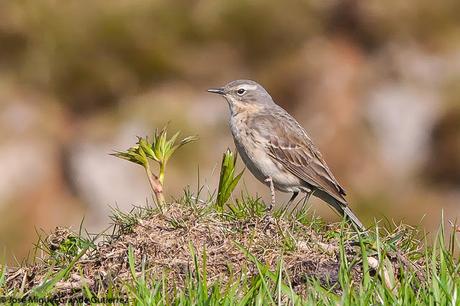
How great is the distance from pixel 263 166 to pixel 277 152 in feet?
0.76

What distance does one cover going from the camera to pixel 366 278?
5668mm

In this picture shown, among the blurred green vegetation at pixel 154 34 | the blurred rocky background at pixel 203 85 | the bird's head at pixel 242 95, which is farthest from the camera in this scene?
the blurred green vegetation at pixel 154 34

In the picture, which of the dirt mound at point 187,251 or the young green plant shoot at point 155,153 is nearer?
the dirt mound at point 187,251

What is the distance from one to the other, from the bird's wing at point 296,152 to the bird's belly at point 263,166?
60 mm

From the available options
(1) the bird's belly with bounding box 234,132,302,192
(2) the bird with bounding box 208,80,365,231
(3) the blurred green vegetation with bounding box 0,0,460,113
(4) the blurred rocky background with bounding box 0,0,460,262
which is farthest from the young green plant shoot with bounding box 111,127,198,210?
(3) the blurred green vegetation with bounding box 0,0,460,113

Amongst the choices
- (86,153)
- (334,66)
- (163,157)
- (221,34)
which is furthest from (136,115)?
(163,157)

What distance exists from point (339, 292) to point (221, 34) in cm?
1096

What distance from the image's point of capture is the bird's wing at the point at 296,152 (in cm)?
932

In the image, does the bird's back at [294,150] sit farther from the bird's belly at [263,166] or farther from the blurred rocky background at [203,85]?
the blurred rocky background at [203,85]

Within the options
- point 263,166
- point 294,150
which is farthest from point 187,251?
point 294,150

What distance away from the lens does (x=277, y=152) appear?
9.35 meters

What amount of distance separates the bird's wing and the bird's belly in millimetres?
60

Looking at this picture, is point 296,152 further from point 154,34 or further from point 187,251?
point 154,34

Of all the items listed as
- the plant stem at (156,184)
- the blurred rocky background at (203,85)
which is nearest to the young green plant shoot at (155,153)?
the plant stem at (156,184)
